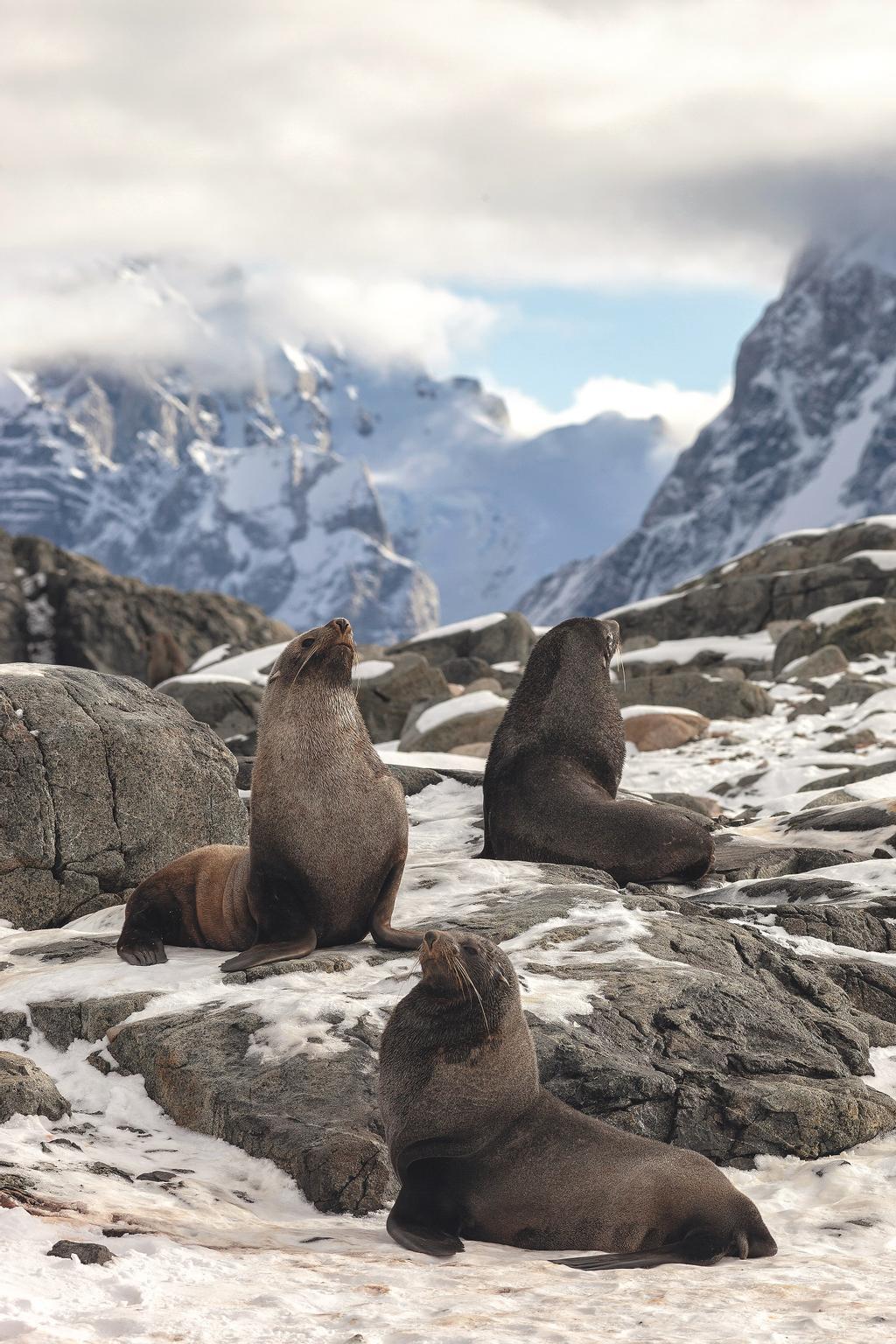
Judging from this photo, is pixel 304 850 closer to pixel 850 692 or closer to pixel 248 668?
pixel 850 692

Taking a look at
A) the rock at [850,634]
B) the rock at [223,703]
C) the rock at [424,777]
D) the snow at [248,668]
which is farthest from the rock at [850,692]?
the snow at [248,668]

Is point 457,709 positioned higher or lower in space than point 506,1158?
higher

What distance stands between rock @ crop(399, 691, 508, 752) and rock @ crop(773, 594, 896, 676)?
27.7 feet

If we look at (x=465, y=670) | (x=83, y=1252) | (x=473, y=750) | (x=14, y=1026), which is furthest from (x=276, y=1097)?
(x=465, y=670)

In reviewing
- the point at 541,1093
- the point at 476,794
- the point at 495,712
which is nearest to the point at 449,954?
the point at 541,1093

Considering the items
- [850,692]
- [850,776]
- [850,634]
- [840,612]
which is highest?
[840,612]

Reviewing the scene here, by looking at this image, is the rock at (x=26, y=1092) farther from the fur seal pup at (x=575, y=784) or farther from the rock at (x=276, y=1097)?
the fur seal pup at (x=575, y=784)

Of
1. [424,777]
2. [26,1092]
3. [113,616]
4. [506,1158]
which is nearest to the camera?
[506,1158]

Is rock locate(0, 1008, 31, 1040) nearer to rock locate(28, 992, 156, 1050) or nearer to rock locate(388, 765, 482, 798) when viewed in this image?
rock locate(28, 992, 156, 1050)

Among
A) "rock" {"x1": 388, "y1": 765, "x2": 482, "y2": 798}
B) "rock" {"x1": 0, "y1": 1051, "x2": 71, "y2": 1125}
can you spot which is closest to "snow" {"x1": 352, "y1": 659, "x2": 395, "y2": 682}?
"rock" {"x1": 388, "y1": 765, "x2": 482, "y2": 798}

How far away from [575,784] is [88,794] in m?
3.06

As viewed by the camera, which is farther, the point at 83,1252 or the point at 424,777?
the point at 424,777

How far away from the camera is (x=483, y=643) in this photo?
1108 inches

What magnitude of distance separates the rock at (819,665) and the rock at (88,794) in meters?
13.7
